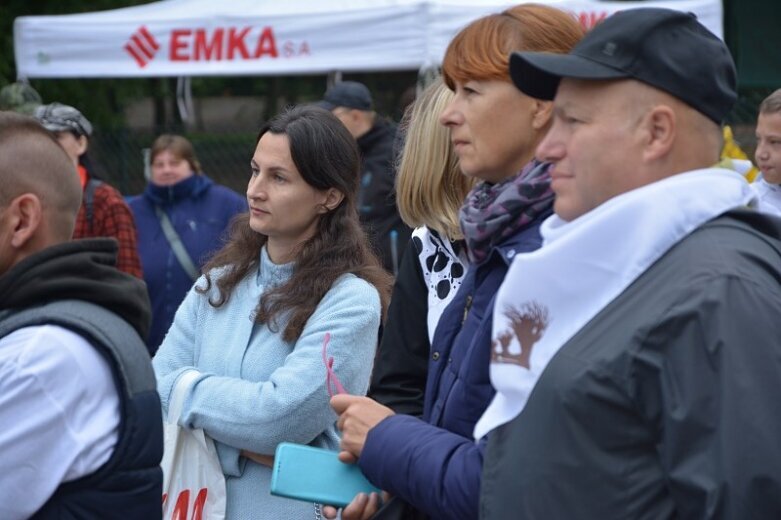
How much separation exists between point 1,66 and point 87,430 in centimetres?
1283

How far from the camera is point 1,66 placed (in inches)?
550

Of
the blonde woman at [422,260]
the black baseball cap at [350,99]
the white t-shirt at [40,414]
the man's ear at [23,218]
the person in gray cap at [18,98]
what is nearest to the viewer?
the white t-shirt at [40,414]

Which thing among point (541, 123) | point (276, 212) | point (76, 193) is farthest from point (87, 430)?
point (276, 212)

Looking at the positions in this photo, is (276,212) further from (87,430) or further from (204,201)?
(204,201)

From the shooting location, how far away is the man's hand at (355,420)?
2.27m

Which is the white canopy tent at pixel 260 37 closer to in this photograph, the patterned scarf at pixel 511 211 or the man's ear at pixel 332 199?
the man's ear at pixel 332 199

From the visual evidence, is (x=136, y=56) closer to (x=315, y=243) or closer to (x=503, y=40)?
(x=315, y=243)

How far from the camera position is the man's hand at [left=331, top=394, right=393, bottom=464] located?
2271 millimetres

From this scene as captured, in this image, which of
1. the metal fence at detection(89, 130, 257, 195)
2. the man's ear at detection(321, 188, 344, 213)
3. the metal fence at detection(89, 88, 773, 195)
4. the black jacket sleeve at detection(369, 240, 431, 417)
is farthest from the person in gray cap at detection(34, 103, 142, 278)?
the metal fence at detection(89, 130, 257, 195)

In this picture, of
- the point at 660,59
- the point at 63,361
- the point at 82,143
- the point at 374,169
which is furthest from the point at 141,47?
the point at 660,59

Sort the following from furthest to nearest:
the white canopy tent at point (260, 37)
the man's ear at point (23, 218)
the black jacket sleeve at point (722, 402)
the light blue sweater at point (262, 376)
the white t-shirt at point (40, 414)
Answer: the white canopy tent at point (260, 37) → the light blue sweater at point (262, 376) → the man's ear at point (23, 218) → the white t-shirt at point (40, 414) → the black jacket sleeve at point (722, 402)

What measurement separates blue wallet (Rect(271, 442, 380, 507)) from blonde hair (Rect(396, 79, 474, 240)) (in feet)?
2.10

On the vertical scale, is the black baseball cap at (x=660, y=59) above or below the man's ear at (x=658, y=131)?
above

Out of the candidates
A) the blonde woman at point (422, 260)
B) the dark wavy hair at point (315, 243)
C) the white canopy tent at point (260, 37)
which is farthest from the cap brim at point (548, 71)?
the white canopy tent at point (260, 37)
